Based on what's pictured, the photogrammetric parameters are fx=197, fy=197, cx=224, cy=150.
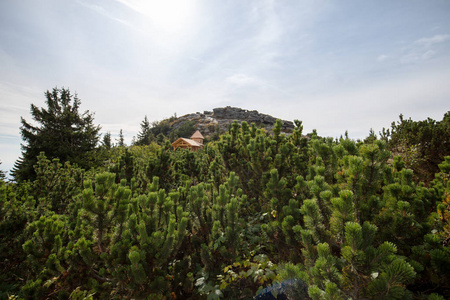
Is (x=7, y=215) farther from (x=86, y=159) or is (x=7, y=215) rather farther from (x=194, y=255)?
(x=86, y=159)

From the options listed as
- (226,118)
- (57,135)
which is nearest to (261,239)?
(57,135)

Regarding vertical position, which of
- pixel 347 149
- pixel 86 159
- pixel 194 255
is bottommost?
pixel 194 255

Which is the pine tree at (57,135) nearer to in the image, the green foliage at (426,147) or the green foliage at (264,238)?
the green foliage at (264,238)

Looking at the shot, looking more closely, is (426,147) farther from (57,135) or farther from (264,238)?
(57,135)

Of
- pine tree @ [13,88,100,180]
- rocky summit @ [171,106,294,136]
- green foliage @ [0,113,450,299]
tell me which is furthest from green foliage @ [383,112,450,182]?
rocky summit @ [171,106,294,136]

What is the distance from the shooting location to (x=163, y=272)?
2746mm

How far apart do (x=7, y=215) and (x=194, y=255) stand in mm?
3694

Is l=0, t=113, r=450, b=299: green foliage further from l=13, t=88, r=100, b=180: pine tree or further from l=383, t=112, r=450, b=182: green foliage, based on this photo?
l=13, t=88, r=100, b=180: pine tree

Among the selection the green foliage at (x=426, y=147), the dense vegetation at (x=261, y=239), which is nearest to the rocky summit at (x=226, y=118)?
the green foliage at (x=426, y=147)

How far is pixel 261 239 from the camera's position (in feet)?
11.6

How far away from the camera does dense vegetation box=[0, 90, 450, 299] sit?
1.67 metres

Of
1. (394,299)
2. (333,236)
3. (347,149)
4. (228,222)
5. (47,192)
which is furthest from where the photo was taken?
(47,192)

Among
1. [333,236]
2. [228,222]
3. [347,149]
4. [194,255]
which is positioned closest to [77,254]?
[194,255]

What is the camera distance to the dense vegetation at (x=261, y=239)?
167 cm
